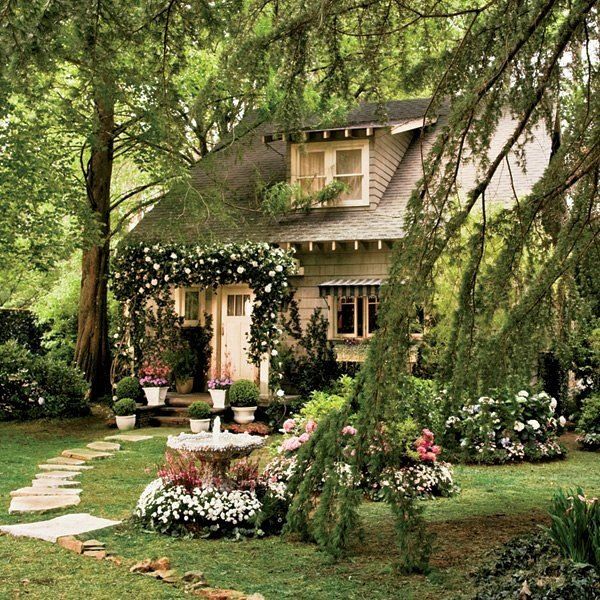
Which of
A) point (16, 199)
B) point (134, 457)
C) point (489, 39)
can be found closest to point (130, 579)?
point (489, 39)

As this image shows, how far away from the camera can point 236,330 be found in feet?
49.8

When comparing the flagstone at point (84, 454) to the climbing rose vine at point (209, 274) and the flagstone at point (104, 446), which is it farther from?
the climbing rose vine at point (209, 274)

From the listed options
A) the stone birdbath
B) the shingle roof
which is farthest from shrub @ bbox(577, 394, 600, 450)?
the stone birdbath

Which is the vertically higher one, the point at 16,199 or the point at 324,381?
the point at 16,199

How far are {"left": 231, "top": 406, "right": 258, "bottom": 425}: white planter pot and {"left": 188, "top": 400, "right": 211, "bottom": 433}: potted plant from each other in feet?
2.03

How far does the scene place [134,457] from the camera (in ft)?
33.6

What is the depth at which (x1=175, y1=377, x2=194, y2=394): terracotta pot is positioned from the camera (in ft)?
49.4

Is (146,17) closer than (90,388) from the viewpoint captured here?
Yes

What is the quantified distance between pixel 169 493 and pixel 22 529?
125cm

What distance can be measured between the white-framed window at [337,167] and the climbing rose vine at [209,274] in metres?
1.87

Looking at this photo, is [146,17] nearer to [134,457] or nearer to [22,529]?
[22,529]

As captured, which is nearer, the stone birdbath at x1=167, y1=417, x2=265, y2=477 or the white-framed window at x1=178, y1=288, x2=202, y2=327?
the stone birdbath at x1=167, y1=417, x2=265, y2=477

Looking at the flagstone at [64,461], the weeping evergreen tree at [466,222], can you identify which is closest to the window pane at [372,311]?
the flagstone at [64,461]

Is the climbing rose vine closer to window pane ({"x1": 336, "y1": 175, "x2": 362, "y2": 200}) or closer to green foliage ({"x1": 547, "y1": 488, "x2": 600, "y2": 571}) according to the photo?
window pane ({"x1": 336, "y1": 175, "x2": 362, "y2": 200})
